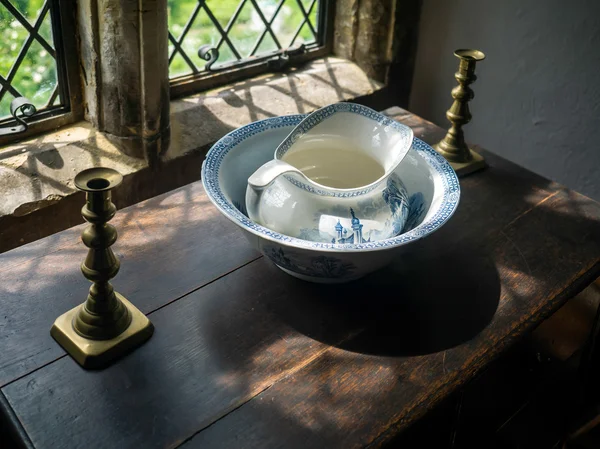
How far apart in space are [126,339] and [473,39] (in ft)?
4.66

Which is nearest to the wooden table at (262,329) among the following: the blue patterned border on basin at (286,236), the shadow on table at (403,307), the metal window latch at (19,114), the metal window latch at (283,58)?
the shadow on table at (403,307)

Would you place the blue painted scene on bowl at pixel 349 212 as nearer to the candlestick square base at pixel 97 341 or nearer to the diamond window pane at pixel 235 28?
the candlestick square base at pixel 97 341

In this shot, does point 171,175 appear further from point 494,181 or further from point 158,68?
point 494,181

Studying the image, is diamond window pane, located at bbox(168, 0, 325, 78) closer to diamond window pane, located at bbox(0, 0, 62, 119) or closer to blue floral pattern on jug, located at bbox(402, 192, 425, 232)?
diamond window pane, located at bbox(0, 0, 62, 119)

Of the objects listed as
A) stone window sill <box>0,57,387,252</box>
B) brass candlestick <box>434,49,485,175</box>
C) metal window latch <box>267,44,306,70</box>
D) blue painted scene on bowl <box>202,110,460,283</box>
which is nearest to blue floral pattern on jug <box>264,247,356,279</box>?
blue painted scene on bowl <box>202,110,460,283</box>

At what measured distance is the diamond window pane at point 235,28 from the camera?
5.46ft

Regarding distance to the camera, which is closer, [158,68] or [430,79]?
[158,68]

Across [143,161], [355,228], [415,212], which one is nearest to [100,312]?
[355,228]

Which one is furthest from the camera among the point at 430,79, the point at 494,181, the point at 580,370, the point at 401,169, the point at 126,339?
the point at 430,79

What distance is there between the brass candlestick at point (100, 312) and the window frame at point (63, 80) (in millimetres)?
770

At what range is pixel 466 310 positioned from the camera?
0.97m

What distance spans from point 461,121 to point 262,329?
0.62 m

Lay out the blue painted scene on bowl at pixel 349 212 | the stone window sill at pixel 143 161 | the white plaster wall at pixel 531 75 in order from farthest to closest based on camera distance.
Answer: the white plaster wall at pixel 531 75
the stone window sill at pixel 143 161
the blue painted scene on bowl at pixel 349 212

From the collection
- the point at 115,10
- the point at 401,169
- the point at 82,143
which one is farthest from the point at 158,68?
the point at 401,169
